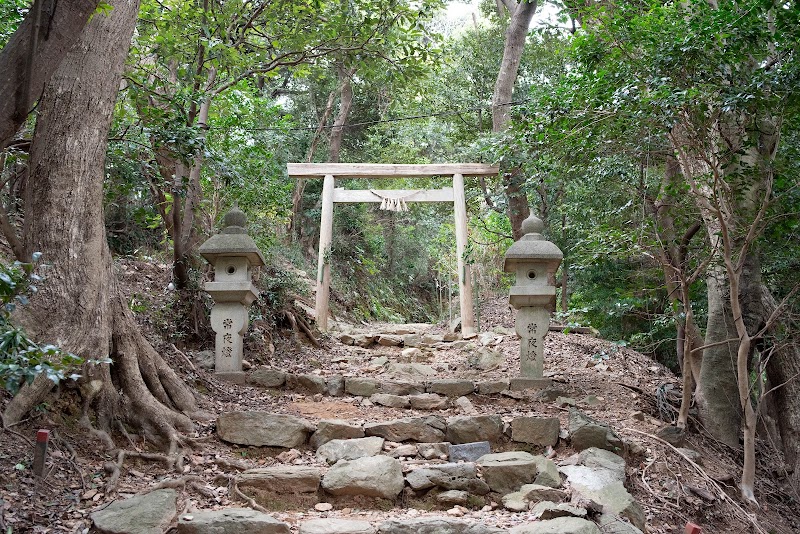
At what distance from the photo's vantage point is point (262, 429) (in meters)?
5.50

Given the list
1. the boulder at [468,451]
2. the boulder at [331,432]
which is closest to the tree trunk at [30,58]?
the boulder at [331,432]

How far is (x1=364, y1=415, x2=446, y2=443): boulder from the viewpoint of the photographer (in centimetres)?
581

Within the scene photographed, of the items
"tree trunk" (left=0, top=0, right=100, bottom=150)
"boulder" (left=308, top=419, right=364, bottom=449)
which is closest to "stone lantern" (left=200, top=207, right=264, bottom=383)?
"boulder" (left=308, top=419, right=364, bottom=449)

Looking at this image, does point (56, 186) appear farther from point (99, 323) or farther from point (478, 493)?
point (478, 493)

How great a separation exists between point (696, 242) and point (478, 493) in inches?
189

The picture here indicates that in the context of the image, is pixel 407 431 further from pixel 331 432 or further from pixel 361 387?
pixel 361 387

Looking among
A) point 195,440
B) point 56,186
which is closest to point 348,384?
point 195,440

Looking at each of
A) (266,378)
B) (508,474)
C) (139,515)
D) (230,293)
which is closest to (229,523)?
(139,515)

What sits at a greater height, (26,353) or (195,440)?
(26,353)

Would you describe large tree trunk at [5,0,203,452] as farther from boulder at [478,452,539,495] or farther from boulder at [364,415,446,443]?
boulder at [478,452,539,495]

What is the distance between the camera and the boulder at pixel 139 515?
3.64m

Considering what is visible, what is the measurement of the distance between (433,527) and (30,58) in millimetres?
3229

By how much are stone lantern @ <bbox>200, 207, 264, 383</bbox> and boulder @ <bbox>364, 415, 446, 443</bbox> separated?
195 cm

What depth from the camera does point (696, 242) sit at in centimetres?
817
